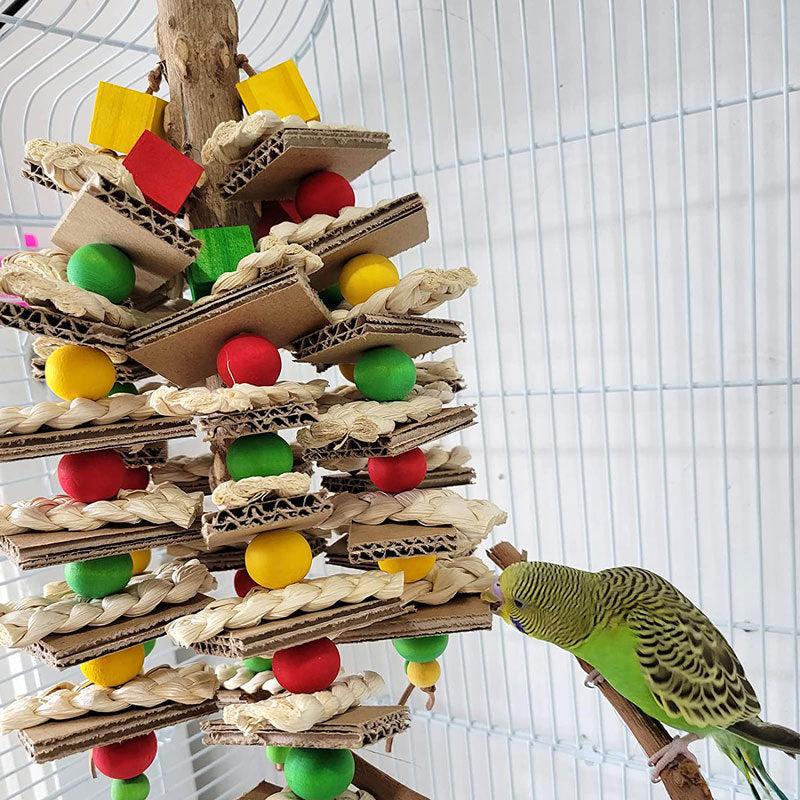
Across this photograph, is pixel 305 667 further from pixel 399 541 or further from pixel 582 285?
pixel 582 285

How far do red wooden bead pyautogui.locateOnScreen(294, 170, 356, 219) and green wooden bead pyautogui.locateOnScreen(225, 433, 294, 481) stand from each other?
0.18m

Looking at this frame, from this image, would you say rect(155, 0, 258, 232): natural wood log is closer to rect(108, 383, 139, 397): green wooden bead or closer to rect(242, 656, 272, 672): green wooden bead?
rect(108, 383, 139, 397): green wooden bead

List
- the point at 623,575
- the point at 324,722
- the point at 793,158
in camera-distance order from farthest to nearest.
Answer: the point at 793,158
the point at 623,575
the point at 324,722

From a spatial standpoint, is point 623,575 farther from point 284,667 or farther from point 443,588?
point 284,667

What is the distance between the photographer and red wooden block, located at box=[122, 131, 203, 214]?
0.47 metres

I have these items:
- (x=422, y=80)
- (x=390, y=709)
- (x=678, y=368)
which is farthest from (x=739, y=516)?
(x=422, y=80)

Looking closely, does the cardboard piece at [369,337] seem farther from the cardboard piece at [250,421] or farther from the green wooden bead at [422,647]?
the green wooden bead at [422,647]

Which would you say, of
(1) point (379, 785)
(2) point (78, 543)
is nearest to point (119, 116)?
(2) point (78, 543)

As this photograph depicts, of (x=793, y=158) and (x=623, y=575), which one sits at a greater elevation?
(x=793, y=158)

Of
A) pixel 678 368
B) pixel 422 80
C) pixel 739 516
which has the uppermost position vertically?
pixel 422 80

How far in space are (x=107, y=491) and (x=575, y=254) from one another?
0.62 meters

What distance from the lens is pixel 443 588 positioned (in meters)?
0.57

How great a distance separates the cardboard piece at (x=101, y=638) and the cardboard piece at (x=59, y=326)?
187mm

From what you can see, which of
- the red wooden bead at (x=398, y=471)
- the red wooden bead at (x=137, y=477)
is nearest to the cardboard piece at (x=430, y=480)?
the red wooden bead at (x=398, y=471)
